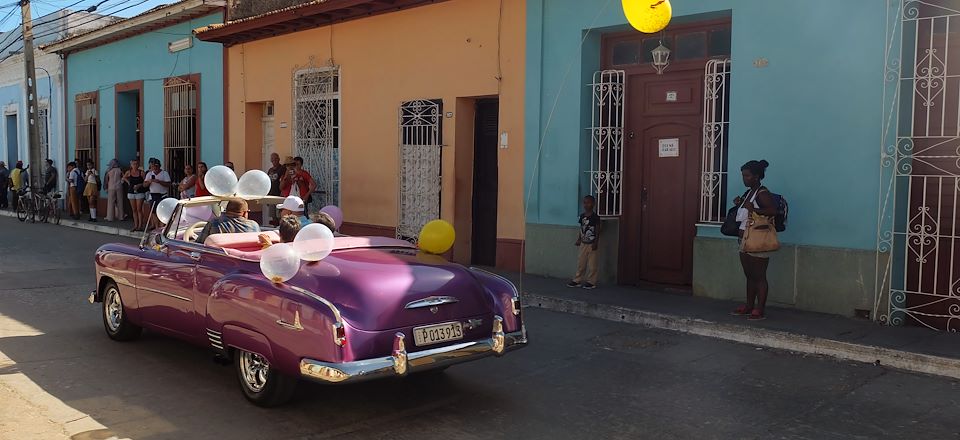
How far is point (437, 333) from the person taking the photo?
4.91m

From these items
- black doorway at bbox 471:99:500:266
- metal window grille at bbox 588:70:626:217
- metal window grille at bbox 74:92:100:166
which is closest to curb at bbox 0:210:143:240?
metal window grille at bbox 74:92:100:166

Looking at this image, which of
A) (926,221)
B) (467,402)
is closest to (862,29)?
(926,221)

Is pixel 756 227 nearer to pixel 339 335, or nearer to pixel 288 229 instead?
pixel 288 229

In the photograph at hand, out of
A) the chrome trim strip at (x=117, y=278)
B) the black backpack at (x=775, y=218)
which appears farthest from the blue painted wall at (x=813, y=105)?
the chrome trim strip at (x=117, y=278)

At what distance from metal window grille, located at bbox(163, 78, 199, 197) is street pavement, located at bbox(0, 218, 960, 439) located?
11137mm

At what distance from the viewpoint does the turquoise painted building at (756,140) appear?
7449 millimetres

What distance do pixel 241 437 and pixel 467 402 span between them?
148cm

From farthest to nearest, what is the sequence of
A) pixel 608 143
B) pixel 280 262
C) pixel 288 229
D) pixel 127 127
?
pixel 127 127 → pixel 608 143 → pixel 288 229 → pixel 280 262

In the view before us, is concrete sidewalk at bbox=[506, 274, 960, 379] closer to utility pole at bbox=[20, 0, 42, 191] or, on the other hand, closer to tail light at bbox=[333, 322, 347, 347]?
tail light at bbox=[333, 322, 347, 347]

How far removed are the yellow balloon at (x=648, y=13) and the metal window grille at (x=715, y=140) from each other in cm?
158

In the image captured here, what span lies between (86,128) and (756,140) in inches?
776

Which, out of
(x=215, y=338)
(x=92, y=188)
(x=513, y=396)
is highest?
(x=92, y=188)

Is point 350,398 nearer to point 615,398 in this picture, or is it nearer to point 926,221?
point 615,398

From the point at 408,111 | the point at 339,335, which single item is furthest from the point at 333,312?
the point at 408,111
